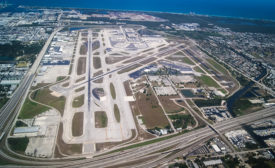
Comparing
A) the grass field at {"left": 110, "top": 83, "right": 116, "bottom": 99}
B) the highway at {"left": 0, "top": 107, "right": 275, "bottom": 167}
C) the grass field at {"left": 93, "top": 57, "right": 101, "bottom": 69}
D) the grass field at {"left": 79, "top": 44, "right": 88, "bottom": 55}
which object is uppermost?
the grass field at {"left": 79, "top": 44, "right": 88, "bottom": 55}

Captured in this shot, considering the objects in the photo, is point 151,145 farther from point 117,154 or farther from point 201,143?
point 201,143

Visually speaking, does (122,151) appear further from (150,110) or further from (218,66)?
(218,66)

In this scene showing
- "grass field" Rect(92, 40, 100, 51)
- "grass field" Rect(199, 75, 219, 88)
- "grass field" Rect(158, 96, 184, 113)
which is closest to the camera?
"grass field" Rect(158, 96, 184, 113)

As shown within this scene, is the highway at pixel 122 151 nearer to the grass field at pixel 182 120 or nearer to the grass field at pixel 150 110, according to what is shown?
the grass field at pixel 182 120

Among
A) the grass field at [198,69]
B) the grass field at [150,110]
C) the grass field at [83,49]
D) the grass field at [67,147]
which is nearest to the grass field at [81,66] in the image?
the grass field at [83,49]

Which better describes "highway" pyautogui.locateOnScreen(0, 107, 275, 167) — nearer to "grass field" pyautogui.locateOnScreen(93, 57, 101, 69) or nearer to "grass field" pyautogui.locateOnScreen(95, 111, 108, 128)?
"grass field" pyautogui.locateOnScreen(95, 111, 108, 128)

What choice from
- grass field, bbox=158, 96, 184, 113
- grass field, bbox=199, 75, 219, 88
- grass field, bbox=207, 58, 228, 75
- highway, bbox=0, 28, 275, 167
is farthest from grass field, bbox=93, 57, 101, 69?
grass field, bbox=207, 58, 228, 75

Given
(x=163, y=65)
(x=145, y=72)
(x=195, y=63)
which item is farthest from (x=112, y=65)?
(x=195, y=63)

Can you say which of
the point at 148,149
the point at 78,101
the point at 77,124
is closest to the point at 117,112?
the point at 77,124
